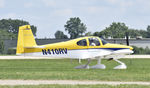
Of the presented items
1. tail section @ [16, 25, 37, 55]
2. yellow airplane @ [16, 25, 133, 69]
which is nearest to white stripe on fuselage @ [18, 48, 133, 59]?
yellow airplane @ [16, 25, 133, 69]

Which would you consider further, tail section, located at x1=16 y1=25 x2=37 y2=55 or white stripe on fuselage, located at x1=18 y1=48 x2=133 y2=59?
white stripe on fuselage, located at x1=18 y1=48 x2=133 y2=59

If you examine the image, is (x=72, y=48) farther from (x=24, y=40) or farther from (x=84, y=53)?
(x=24, y=40)

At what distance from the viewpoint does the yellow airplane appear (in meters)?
24.1

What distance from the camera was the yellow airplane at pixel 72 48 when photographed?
24125 mm

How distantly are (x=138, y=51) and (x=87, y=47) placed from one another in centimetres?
A: 4532

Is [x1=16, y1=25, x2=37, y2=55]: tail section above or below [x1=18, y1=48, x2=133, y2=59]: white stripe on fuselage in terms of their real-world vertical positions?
above

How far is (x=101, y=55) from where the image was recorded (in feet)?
81.3

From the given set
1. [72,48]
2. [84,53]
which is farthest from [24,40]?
[84,53]

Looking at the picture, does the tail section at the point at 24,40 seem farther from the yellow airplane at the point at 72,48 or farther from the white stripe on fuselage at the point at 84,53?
the white stripe on fuselage at the point at 84,53

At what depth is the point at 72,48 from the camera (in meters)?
24.5

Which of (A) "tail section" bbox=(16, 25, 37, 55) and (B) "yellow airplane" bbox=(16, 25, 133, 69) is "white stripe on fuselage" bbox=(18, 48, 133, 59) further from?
(A) "tail section" bbox=(16, 25, 37, 55)

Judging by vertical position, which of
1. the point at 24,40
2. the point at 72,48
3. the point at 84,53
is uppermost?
the point at 24,40

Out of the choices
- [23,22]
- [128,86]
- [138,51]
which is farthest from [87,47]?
[23,22]

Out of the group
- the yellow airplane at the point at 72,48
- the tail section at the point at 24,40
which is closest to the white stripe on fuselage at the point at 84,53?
the yellow airplane at the point at 72,48
